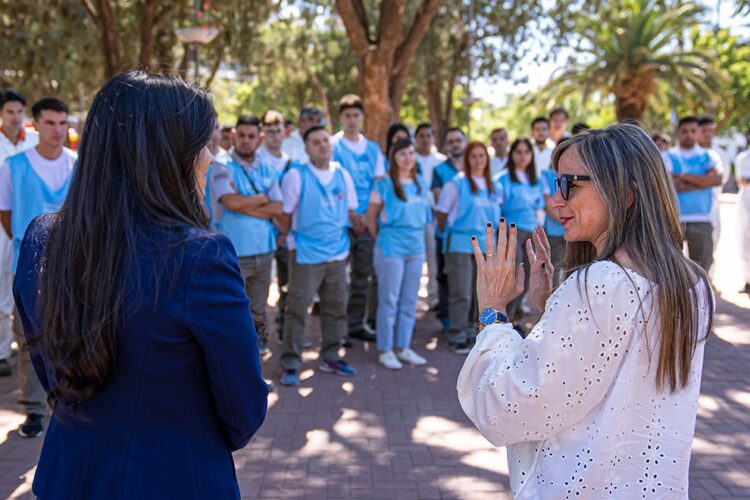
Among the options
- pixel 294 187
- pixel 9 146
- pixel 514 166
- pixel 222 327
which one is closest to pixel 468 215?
pixel 514 166

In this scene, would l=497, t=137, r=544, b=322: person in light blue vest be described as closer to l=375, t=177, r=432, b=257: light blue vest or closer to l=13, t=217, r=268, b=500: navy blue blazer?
l=375, t=177, r=432, b=257: light blue vest

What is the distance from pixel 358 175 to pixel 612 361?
19.3 feet

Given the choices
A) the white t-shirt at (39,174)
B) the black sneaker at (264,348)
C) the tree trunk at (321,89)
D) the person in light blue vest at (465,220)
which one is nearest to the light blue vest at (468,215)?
the person in light blue vest at (465,220)

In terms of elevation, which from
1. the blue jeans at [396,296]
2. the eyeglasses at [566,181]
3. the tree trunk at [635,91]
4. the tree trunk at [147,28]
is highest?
the tree trunk at [147,28]

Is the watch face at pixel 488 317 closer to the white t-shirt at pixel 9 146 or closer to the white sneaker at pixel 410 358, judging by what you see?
the white sneaker at pixel 410 358

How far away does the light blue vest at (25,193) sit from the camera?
17.1 ft

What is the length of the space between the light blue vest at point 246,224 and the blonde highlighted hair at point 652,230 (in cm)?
432

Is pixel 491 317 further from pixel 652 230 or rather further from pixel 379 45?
pixel 379 45

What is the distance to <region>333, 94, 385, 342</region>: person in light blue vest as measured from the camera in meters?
7.64

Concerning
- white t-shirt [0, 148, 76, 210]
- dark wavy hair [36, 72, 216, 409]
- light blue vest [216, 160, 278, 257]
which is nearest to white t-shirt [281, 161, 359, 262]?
light blue vest [216, 160, 278, 257]

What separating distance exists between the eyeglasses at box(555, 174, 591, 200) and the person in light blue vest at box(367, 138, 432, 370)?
4664 mm

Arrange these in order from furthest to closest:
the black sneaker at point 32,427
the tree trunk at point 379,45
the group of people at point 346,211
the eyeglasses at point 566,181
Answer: the tree trunk at point 379,45 → the group of people at point 346,211 → the black sneaker at point 32,427 → the eyeglasses at point 566,181

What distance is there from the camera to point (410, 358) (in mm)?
7020

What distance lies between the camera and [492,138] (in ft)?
31.0
